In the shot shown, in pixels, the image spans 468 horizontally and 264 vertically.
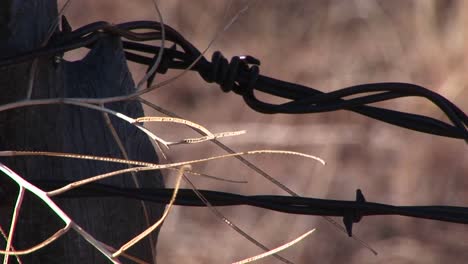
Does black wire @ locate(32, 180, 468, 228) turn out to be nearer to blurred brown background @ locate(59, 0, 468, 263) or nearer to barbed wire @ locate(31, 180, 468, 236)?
barbed wire @ locate(31, 180, 468, 236)

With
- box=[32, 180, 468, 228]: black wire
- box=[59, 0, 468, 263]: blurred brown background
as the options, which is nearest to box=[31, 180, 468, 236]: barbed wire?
box=[32, 180, 468, 228]: black wire

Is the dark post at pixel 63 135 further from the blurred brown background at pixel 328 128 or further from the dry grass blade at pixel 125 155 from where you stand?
the blurred brown background at pixel 328 128

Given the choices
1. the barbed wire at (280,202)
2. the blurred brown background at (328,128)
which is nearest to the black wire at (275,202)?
the barbed wire at (280,202)

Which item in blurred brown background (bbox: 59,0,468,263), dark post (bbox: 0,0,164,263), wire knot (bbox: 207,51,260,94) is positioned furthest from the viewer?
blurred brown background (bbox: 59,0,468,263)

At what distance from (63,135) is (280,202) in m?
0.32

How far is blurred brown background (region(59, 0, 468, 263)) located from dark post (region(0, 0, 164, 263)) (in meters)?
3.75

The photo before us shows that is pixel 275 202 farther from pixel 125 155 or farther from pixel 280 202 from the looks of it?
pixel 125 155

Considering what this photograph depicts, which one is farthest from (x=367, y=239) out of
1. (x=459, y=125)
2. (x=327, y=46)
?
(x=459, y=125)

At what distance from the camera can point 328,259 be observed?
5.60 metres

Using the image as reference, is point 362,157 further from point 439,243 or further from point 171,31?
point 171,31

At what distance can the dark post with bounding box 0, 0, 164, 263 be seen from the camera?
1358 millimetres

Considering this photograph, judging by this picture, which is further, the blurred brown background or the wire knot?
the blurred brown background

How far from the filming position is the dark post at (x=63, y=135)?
1358 mm

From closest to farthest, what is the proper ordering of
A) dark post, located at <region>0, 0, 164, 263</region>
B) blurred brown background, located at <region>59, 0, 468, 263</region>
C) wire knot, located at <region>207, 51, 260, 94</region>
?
dark post, located at <region>0, 0, 164, 263</region> → wire knot, located at <region>207, 51, 260, 94</region> → blurred brown background, located at <region>59, 0, 468, 263</region>
